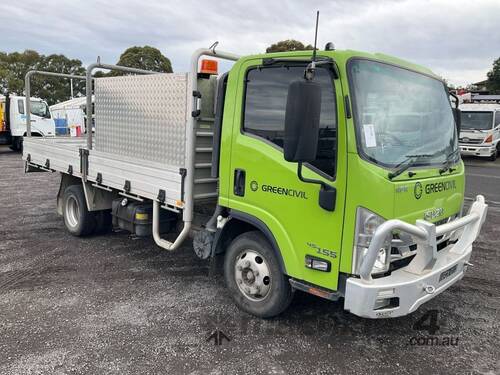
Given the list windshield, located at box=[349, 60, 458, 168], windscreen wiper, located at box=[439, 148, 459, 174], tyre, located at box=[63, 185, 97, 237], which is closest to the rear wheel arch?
windshield, located at box=[349, 60, 458, 168]

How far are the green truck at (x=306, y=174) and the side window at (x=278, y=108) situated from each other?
1cm

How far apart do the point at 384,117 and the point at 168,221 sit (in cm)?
257

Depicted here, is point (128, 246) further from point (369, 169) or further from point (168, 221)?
point (369, 169)

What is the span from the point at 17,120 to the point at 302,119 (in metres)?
19.1

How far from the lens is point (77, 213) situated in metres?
6.03

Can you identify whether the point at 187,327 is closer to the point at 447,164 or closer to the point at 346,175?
the point at 346,175

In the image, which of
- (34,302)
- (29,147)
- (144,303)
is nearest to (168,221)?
(144,303)

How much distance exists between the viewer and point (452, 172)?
11.7 ft

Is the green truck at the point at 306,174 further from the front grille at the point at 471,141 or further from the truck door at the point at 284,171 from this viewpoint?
the front grille at the point at 471,141

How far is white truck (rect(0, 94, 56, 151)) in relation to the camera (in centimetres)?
1825

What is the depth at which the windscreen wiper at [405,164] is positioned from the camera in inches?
114

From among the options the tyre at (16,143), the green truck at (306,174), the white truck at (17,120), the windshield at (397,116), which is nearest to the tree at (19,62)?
the tyre at (16,143)

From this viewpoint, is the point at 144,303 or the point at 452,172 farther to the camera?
the point at 144,303

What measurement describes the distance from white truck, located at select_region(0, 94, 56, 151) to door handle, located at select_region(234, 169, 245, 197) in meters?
16.6
